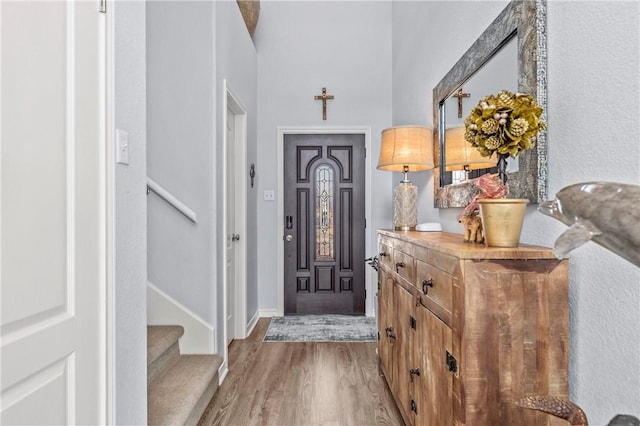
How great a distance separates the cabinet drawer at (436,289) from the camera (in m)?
1.37

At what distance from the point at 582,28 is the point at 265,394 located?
249 cm

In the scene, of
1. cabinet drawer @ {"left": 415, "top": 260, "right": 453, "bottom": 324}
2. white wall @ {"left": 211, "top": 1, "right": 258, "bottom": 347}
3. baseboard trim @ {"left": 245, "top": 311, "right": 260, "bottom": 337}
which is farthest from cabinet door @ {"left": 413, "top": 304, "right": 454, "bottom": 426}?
baseboard trim @ {"left": 245, "top": 311, "right": 260, "bottom": 337}

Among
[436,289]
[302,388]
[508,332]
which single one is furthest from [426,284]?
[302,388]

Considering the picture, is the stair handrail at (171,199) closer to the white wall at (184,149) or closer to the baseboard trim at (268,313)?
the white wall at (184,149)

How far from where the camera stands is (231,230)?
142 inches

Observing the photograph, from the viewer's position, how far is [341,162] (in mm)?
4484

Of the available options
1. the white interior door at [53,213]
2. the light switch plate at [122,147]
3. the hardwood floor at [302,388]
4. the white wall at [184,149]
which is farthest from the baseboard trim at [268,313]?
the light switch plate at [122,147]

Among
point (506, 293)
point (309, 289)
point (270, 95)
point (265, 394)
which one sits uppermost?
point (270, 95)

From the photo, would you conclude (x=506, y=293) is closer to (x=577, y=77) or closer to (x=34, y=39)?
(x=577, y=77)

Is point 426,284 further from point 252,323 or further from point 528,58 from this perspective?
point 252,323

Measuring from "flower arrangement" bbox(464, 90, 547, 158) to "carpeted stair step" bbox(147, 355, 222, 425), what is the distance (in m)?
1.87

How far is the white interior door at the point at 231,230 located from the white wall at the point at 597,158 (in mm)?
2559

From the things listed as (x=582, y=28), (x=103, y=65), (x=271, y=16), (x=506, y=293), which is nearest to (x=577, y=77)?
(x=582, y=28)

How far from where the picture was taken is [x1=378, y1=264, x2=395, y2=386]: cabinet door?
7.66 feet
